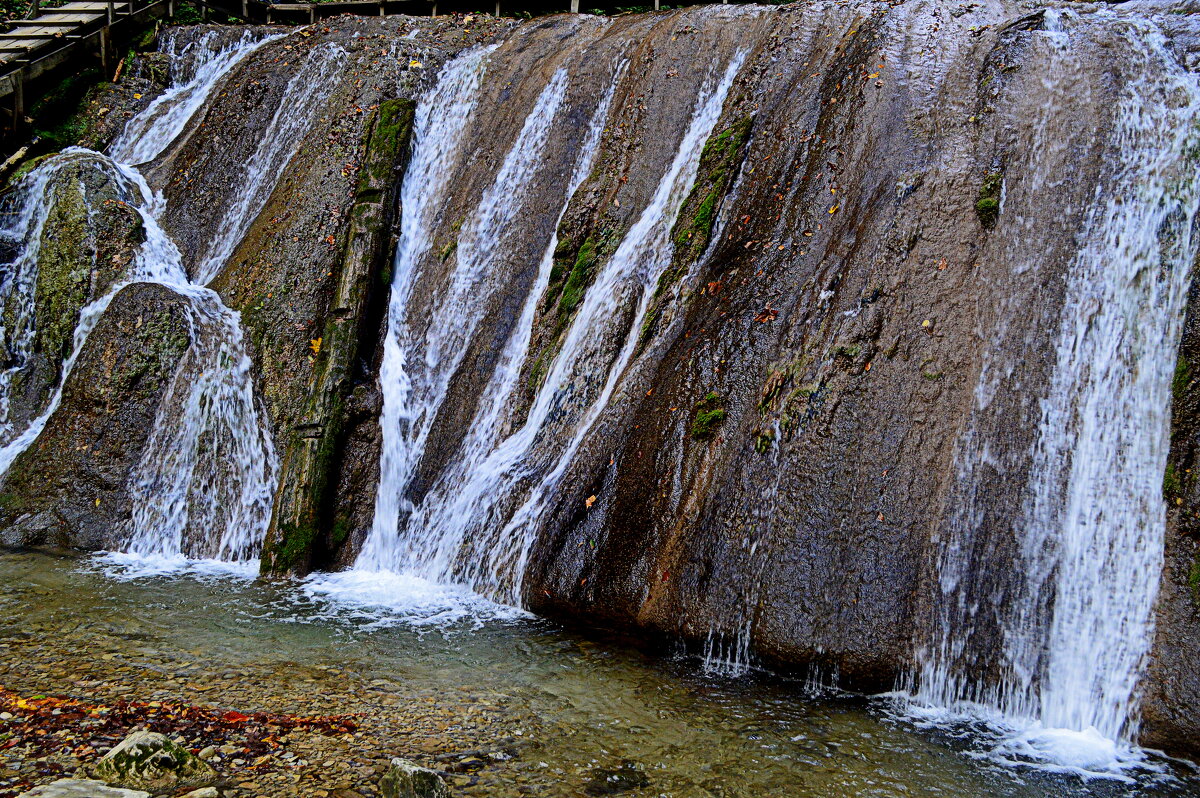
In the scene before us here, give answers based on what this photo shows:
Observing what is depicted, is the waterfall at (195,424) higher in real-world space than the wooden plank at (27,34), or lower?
lower

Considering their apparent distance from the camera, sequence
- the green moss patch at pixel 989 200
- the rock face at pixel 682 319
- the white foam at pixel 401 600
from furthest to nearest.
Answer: the white foam at pixel 401 600 < the green moss patch at pixel 989 200 < the rock face at pixel 682 319

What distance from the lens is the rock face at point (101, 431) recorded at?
877cm

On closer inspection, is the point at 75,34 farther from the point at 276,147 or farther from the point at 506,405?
the point at 506,405

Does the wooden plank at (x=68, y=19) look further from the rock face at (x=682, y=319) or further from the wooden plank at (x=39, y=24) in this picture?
the rock face at (x=682, y=319)

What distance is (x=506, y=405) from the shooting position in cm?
856

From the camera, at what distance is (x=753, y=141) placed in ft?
27.9

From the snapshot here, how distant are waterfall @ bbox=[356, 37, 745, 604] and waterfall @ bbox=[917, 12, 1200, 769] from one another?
3.32 meters

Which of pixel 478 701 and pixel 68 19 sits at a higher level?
pixel 68 19

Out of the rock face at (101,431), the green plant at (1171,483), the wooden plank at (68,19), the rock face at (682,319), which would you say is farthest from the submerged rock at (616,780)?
the wooden plank at (68,19)

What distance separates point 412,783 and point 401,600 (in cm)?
362

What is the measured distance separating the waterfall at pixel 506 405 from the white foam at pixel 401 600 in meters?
0.12

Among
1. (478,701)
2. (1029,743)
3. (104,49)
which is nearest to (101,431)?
(478,701)

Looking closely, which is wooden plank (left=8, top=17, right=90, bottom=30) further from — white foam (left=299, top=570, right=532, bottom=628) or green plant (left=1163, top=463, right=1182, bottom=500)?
green plant (left=1163, top=463, right=1182, bottom=500)

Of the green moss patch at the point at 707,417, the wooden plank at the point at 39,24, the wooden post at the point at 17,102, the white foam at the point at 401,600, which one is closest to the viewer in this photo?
the green moss patch at the point at 707,417
